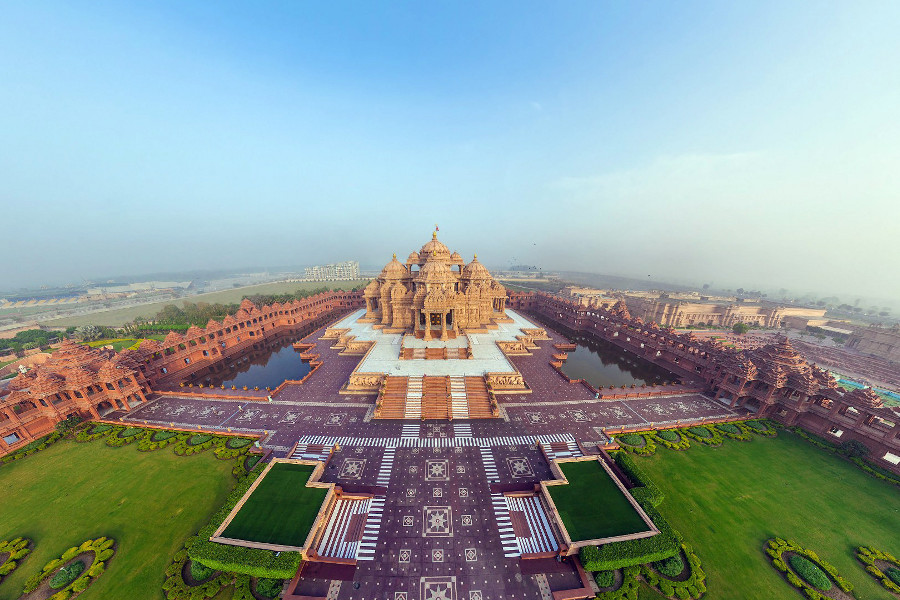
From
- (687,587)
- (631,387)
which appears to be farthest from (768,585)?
(631,387)

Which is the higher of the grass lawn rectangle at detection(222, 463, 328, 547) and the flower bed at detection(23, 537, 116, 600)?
the grass lawn rectangle at detection(222, 463, 328, 547)

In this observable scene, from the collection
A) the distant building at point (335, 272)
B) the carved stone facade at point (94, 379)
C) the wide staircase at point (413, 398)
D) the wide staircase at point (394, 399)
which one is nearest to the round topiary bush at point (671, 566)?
the wide staircase at point (413, 398)

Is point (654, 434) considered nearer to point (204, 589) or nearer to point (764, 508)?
point (764, 508)

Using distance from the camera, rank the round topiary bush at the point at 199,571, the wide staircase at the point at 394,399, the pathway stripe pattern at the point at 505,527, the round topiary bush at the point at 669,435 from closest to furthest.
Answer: the round topiary bush at the point at 199,571 < the pathway stripe pattern at the point at 505,527 < the round topiary bush at the point at 669,435 < the wide staircase at the point at 394,399

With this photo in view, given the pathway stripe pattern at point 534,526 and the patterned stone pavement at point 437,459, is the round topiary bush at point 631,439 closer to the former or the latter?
the patterned stone pavement at point 437,459

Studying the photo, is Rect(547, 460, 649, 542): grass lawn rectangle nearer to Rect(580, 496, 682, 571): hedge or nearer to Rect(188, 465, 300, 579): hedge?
Rect(580, 496, 682, 571): hedge

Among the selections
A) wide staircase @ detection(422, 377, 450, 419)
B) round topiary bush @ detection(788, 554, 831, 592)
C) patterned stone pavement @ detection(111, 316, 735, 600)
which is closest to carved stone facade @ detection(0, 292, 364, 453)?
patterned stone pavement @ detection(111, 316, 735, 600)

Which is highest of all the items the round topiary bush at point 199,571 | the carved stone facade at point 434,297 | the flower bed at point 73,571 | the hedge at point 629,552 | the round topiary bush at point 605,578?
the carved stone facade at point 434,297
